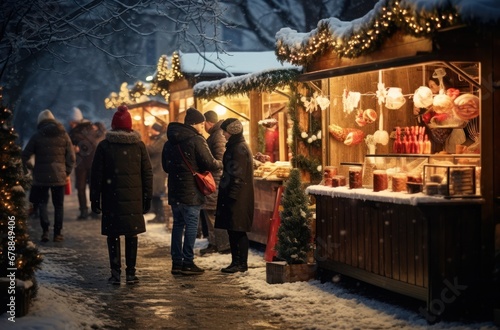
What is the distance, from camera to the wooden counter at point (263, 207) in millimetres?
15172

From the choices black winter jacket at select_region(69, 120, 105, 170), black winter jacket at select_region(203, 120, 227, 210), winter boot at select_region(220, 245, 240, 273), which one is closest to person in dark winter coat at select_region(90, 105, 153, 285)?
winter boot at select_region(220, 245, 240, 273)

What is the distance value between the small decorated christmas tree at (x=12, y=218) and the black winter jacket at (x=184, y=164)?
337 centimetres

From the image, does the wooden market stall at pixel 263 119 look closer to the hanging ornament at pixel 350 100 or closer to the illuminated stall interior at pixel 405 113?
the illuminated stall interior at pixel 405 113

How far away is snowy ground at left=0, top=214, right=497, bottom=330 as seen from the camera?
9406 mm

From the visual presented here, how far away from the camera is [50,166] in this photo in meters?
17.9

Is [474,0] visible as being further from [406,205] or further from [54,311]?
[54,311]

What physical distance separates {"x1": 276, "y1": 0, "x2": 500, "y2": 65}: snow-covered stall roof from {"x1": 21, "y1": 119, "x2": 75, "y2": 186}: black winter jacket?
6.10 m

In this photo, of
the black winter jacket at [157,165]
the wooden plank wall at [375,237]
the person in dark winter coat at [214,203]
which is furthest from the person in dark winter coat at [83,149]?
the wooden plank wall at [375,237]

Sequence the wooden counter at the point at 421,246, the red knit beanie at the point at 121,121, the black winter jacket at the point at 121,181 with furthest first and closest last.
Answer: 1. the red knit beanie at the point at 121,121
2. the black winter jacket at the point at 121,181
3. the wooden counter at the point at 421,246

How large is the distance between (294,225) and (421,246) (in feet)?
8.59

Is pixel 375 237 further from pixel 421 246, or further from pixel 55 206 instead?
pixel 55 206

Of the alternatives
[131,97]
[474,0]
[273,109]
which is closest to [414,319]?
[474,0]

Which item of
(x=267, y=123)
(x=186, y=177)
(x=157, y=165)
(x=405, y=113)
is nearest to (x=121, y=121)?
(x=186, y=177)

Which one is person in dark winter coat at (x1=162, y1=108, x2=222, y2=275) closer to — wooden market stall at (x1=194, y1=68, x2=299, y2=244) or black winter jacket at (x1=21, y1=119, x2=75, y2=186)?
wooden market stall at (x1=194, y1=68, x2=299, y2=244)
